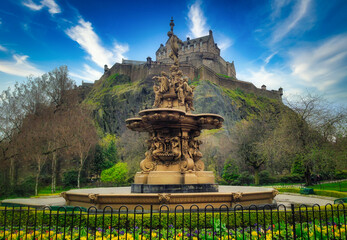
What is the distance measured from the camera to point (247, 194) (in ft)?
27.1

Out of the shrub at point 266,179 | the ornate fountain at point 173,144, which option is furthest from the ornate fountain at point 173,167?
the shrub at point 266,179

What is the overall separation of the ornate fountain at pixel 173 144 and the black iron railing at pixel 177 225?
6.93ft

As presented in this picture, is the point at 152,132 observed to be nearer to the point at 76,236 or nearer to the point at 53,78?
the point at 76,236

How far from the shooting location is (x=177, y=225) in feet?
21.2

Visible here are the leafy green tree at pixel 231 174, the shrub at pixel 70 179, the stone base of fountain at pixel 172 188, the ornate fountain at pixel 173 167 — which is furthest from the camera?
the leafy green tree at pixel 231 174

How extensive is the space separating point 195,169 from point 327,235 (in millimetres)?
6088

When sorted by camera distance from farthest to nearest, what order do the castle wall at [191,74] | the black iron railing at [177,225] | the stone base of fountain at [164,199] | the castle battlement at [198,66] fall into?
the castle battlement at [198,66]
the castle wall at [191,74]
the stone base of fountain at [164,199]
the black iron railing at [177,225]

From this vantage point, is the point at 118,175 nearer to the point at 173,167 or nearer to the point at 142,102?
the point at 173,167

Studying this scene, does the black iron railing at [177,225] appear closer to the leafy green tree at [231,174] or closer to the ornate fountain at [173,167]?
the ornate fountain at [173,167]

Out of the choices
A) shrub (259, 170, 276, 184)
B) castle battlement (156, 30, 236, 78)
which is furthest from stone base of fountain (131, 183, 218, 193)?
castle battlement (156, 30, 236, 78)

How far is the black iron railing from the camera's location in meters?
4.96

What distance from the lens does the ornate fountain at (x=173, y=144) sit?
9406 mm

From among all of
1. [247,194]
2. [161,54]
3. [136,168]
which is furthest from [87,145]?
[161,54]

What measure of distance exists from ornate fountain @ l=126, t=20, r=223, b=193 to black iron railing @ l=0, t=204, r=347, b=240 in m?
2.11
